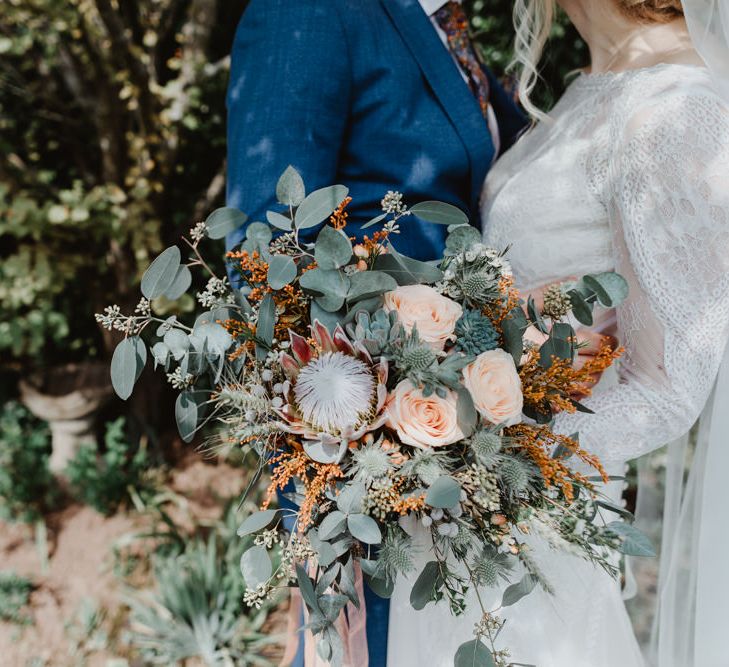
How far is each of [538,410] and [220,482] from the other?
9.88 feet

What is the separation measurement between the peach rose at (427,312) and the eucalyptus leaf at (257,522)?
1.23 ft

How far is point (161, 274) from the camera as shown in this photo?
1001mm

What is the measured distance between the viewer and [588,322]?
3.43ft

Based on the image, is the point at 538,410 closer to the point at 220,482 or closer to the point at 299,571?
the point at 299,571

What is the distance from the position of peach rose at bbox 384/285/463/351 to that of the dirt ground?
7.93ft

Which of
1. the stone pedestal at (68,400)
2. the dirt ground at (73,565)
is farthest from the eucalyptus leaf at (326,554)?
the stone pedestal at (68,400)

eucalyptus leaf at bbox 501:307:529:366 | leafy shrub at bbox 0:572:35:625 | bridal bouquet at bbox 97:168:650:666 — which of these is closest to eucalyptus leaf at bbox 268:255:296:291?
bridal bouquet at bbox 97:168:650:666

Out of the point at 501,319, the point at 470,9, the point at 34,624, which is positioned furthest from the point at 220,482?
the point at 501,319

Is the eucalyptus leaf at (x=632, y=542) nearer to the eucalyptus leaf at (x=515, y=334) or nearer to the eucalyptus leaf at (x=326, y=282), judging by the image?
the eucalyptus leaf at (x=515, y=334)

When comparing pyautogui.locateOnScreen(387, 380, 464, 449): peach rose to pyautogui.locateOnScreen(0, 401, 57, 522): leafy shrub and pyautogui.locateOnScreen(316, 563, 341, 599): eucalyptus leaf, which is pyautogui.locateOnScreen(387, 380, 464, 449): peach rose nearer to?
pyautogui.locateOnScreen(316, 563, 341, 599): eucalyptus leaf

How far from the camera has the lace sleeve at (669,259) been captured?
1.20 m

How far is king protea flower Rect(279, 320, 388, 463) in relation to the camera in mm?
951

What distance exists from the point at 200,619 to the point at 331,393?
2093 mm

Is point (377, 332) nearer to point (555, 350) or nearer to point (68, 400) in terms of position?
point (555, 350)
